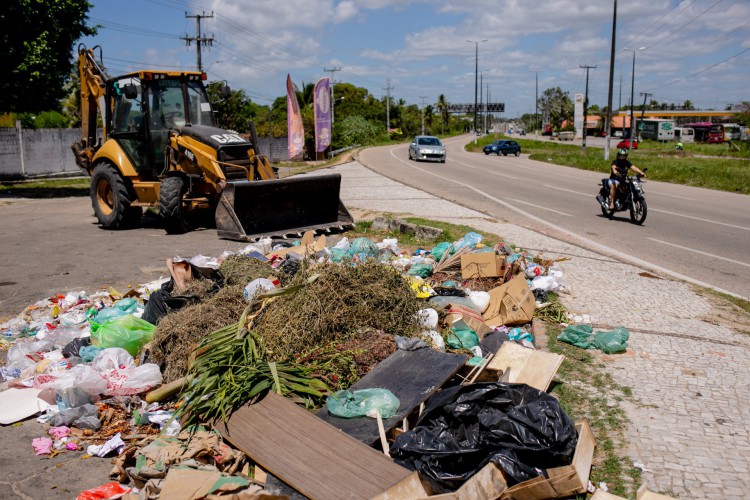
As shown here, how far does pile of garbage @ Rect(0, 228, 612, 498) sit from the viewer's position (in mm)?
3936

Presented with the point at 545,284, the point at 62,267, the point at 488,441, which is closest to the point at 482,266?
the point at 545,284

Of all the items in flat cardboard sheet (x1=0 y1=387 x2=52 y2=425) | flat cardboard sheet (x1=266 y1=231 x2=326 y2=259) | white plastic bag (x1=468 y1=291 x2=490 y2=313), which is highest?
flat cardboard sheet (x1=266 y1=231 x2=326 y2=259)

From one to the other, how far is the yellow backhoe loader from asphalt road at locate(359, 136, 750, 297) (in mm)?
4844

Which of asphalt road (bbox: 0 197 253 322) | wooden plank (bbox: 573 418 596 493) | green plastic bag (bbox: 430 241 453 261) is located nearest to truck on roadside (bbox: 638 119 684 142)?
asphalt road (bbox: 0 197 253 322)

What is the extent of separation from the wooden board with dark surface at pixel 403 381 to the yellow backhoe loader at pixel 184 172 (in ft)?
21.6

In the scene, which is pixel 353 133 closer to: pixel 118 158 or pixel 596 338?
pixel 118 158

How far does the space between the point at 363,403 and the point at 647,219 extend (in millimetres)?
12689

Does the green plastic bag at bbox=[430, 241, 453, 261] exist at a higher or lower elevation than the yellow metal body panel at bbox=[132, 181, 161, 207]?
lower

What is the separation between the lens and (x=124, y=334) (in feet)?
19.5

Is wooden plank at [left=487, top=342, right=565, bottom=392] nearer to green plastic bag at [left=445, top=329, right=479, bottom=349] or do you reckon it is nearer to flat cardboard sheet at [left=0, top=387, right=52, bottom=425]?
green plastic bag at [left=445, top=329, right=479, bottom=349]

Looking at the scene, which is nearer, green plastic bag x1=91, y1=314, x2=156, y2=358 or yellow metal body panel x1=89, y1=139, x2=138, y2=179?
green plastic bag x1=91, y1=314, x2=156, y2=358

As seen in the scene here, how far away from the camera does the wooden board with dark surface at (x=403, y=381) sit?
14.2 ft

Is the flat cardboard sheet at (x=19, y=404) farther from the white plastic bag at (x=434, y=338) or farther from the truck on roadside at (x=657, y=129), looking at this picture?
the truck on roadside at (x=657, y=129)

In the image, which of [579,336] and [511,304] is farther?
[511,304]
